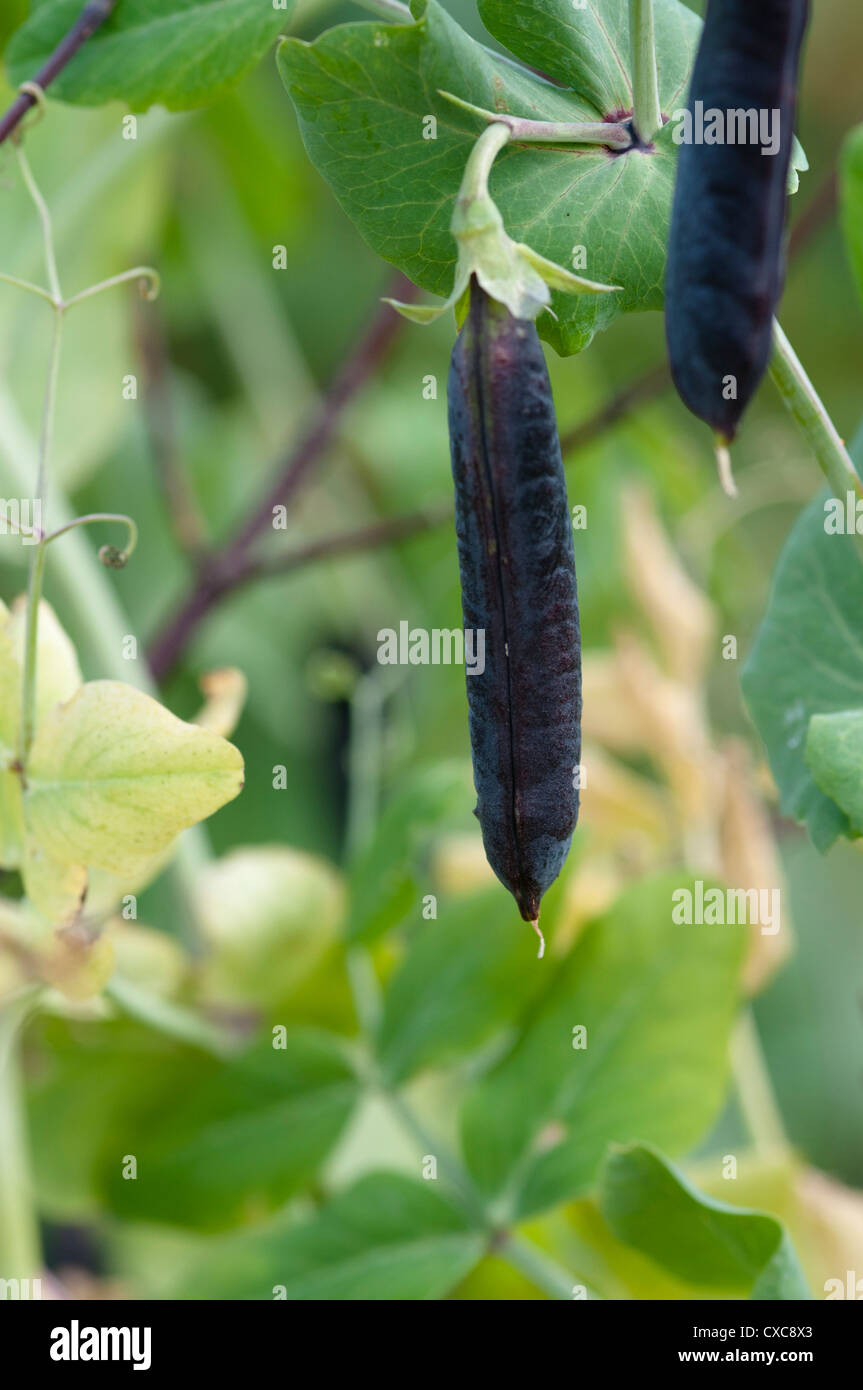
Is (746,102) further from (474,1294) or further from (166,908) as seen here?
(166,908)

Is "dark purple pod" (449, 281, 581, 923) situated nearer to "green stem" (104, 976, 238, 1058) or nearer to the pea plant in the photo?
the pea plant

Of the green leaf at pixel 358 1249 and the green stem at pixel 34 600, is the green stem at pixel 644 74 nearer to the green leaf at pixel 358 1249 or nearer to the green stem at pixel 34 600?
the green stem at pixel 34 600

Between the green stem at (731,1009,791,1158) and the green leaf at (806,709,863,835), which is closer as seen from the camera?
the green leaf at (806,709,863,835)

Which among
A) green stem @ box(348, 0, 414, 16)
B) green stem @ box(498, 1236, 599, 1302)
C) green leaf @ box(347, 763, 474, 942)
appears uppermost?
green stem @ box(348, 0, 414, 16)

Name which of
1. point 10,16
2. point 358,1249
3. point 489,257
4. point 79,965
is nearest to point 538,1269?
point 358,1249

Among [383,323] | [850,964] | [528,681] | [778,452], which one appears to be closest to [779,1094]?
[850,964]

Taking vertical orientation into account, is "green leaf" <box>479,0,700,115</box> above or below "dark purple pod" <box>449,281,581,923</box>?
above

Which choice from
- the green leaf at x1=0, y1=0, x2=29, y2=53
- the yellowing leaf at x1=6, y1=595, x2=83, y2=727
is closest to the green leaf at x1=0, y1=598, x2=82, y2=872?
the yellowing leaf at x1=6, y1=595, x2=83, y2=727
